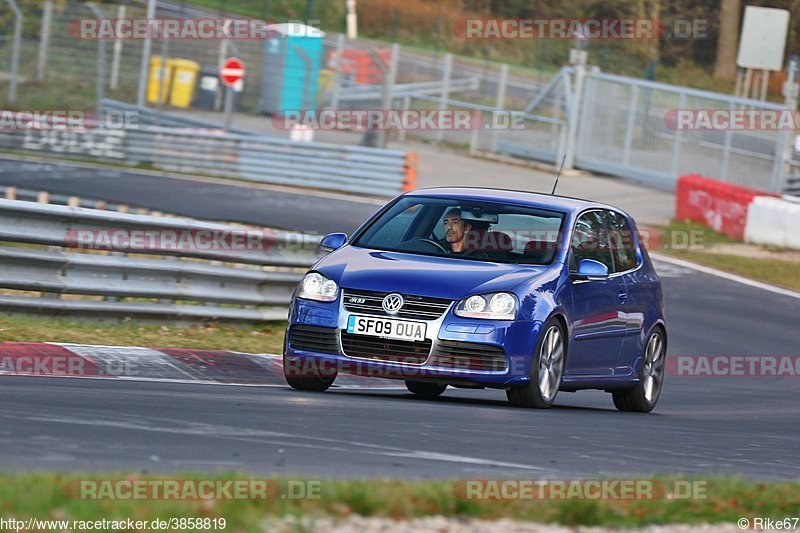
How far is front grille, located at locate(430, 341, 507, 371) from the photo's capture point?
9.44 metres

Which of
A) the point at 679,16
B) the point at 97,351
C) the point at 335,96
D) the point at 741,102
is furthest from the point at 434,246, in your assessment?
the point at 679,16

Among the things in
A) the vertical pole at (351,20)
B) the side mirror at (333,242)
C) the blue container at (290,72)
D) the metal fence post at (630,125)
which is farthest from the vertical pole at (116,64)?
the side mirror at (333,242)

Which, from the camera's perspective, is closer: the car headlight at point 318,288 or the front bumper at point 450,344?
the front bumper at point 450,344

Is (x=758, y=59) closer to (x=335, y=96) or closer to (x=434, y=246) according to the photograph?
(x=335, y=96)

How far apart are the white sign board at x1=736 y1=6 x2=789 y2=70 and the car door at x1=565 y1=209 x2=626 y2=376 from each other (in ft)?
71.8

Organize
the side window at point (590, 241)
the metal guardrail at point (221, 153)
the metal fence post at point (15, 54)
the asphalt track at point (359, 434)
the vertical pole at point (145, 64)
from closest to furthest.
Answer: the asphalt track at point (359, 434) → the side window at point (590, 241) → the metal guardrail at point (221, 153) → the metal fence post at point (15, 54) → the vertical pole at point (145, 64)

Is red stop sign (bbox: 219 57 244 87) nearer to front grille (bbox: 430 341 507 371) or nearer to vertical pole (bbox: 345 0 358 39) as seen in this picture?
vertical pole (bbox: 345 0 358 39)

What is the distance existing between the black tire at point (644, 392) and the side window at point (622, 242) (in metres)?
0.62

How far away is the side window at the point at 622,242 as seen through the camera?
11.4 meters

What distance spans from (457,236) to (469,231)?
0.09 m

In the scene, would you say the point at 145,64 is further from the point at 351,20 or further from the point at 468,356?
the point at 468,356

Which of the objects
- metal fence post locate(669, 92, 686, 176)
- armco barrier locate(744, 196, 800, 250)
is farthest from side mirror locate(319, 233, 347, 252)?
metal fence post locate(669, 92, 686, 176)

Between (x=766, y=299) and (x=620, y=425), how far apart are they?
11.0 meters

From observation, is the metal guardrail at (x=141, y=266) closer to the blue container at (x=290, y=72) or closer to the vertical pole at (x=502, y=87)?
the blue container at (x=290, y=72)
